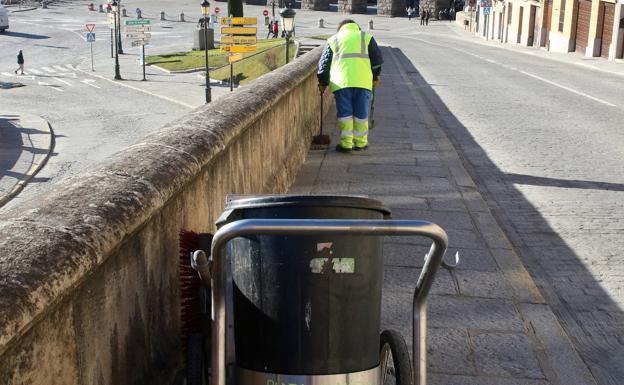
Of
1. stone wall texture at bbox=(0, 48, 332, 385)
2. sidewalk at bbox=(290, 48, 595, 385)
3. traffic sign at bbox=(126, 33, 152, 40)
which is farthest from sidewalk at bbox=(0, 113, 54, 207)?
stone wall texture at bbox=(0, 48, 332, 385)

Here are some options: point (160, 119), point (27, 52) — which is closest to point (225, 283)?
point (160, 119)

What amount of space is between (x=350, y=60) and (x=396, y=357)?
23.5ft

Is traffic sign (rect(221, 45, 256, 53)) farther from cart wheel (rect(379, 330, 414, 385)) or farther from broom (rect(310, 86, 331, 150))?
cart wheel (rect(379, 330, 414, 385))

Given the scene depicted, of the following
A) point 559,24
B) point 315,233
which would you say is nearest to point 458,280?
point 315,233

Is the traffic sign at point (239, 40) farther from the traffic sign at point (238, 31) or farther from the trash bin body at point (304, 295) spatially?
the trash bin body at point (304, 295)

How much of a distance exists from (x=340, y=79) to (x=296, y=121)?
2.50 feet

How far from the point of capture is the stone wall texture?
2467 millimetres

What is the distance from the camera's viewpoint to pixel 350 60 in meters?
10.3

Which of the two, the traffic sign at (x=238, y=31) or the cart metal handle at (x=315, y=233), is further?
the traffic sign at (x=238, y=31)

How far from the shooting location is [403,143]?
12.7 m

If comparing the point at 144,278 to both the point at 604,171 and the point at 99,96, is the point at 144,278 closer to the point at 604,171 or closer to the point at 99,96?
the point at 604,171

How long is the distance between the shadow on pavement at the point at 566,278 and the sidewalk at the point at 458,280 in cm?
18

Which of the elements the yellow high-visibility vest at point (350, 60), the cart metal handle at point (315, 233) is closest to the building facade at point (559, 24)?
the yellow high-visibility vest at point (350, 60)

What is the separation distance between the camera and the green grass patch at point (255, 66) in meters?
47.3
